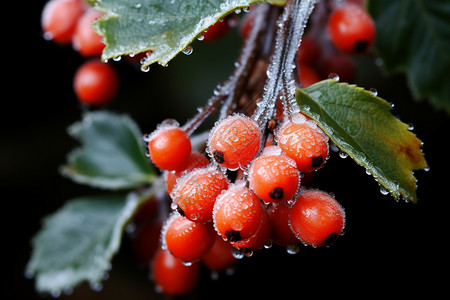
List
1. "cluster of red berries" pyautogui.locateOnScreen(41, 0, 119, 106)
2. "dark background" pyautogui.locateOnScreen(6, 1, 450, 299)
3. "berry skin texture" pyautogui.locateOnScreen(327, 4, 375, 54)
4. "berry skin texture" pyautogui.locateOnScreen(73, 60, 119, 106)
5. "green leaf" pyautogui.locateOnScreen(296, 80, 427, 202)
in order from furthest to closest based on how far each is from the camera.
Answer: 1. "dark background" pyautogui.locateOnScreen(6, 1, 450, 299)
2. "berry skin texture" pyautogui.locateOnScreen(73, 60, 119, 106)
3. "cluster of red berries" pyautogui.locateOnScreen(41, 0, 119, 106)
4. "berry skin texture" pyautogui.locateOnScreen(327, 4, 375, 54)
5. "green leaf" pyautogui.locateOnScreen(296, 80, 427, 202)

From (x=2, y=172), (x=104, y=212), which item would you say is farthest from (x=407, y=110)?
(x=2, y=172)

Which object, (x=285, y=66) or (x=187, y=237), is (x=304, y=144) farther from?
(x=187, y=237)

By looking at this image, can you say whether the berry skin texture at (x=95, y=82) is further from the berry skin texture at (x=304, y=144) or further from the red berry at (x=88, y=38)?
the berry skin texture at (x=304, y=144)

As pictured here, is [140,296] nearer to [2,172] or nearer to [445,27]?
[2,172]

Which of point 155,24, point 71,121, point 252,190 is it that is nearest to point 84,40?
point 155,24

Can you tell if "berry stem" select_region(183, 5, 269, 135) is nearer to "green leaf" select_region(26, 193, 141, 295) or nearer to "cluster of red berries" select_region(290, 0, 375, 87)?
"cluster of red berries" select_region(290, 0, 375, 87)

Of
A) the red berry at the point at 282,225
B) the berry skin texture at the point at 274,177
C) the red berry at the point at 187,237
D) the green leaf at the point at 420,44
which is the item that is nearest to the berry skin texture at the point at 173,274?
the red berry at the point at 187,237

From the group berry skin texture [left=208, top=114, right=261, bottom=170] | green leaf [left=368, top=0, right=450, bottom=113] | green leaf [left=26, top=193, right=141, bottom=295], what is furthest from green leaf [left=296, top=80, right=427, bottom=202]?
green leaf [left=26, top=193, right=141, bottom=295]
